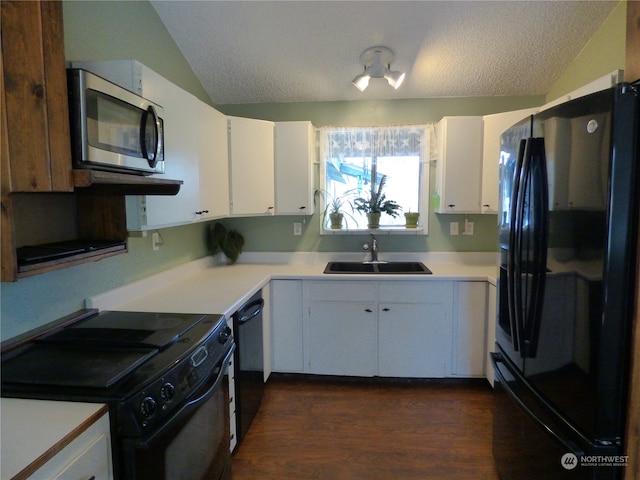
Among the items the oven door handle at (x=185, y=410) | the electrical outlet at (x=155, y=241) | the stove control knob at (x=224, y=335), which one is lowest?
the oven door handle at (x=185, y=410)

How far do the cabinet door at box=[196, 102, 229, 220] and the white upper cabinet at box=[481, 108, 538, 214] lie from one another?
2026 millimetres

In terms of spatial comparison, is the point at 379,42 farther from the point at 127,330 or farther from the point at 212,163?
the point at 127,330

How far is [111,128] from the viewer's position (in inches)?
50.2

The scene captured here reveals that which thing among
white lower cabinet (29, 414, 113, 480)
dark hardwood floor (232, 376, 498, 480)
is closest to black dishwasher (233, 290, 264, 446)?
dark hardwood floor (232, 376, 498, 480)

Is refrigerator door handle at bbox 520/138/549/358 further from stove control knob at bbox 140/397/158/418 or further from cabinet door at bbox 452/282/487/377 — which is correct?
stove control knob at bbox 140/397/158/418

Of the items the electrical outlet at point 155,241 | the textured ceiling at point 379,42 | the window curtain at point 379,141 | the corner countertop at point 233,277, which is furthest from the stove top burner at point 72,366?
the window curtain at point 379,141

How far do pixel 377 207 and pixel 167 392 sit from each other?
2285 mm

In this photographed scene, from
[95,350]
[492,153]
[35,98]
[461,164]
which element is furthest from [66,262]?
[492,153]

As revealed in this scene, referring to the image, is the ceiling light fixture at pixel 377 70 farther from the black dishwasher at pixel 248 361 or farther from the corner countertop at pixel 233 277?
the black dishwasher at pixel 248 361

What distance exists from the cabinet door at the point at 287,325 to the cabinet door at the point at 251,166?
0.66 metres

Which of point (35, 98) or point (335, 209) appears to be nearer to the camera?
point (35, 98)

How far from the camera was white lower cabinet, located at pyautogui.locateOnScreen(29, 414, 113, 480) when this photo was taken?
0.82 m

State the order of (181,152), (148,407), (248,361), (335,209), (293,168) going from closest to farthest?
(148,407)
(181,152)
(248,361)
(293,168)
(335,209)

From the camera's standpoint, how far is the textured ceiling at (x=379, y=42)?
7.16 ft
